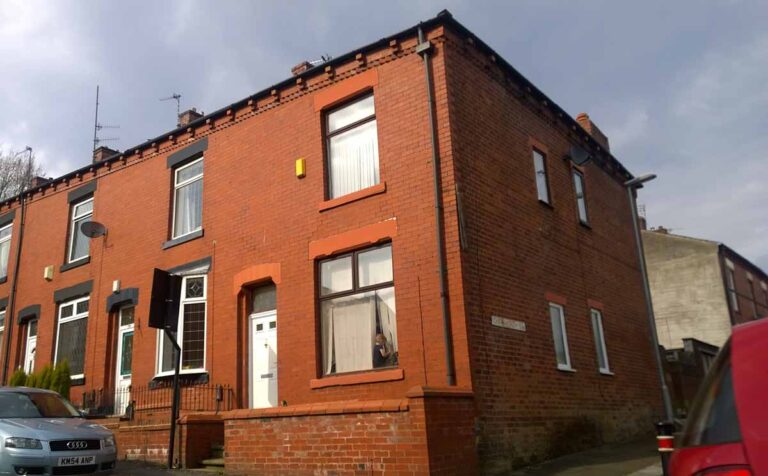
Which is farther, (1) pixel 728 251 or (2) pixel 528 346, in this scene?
(1) pixel 728 251

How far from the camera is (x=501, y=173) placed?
12586 mm

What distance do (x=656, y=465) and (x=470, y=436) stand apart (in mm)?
3422

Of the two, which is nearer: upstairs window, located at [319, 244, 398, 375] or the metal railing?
upstairs window, located at [319, 244, 398, 375]

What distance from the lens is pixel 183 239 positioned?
49.8ft

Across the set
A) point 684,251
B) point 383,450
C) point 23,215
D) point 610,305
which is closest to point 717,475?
point 383,450

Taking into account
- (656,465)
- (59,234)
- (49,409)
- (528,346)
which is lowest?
(656,465)

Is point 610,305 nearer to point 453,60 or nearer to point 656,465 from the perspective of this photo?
point 656,465

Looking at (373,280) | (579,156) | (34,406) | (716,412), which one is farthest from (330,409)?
(579,156)

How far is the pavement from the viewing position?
33.2ft

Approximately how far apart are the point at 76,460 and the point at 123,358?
7163 mm

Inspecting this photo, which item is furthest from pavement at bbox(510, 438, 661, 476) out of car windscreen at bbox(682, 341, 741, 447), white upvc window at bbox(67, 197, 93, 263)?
white upvc window at bbox(67, 197, 93, 263)

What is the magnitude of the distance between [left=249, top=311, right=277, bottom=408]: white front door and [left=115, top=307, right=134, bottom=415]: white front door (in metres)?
3.84

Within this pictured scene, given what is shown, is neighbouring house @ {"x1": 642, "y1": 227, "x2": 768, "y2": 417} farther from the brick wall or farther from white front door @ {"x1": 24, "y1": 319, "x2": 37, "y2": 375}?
white front door @ {"x1": 24, "y1": 319, "x2": 37, "y2": 375}

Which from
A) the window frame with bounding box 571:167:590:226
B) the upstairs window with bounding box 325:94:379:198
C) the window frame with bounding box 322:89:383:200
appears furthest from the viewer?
the window frame with bounding box 571:167:590:226
